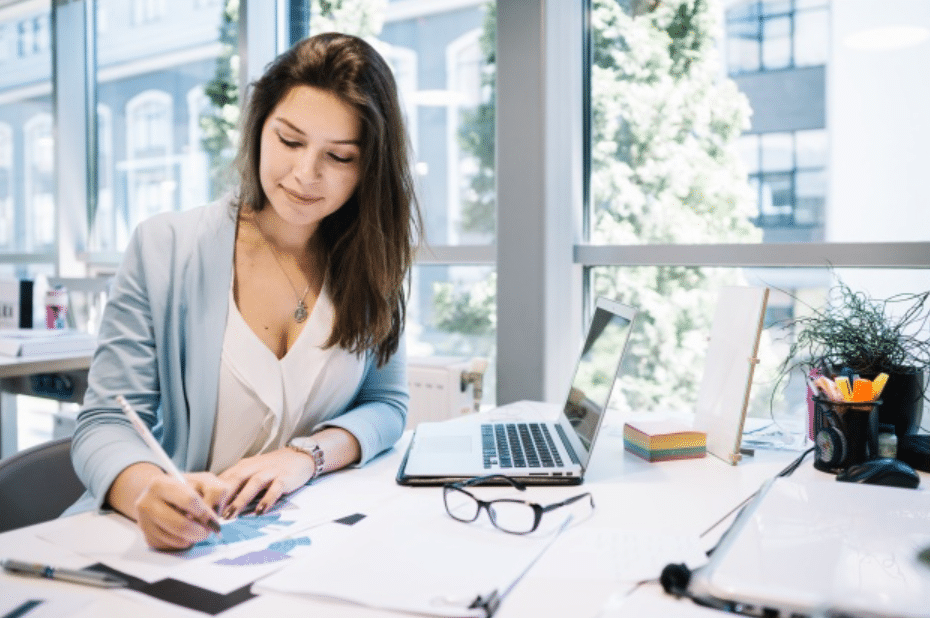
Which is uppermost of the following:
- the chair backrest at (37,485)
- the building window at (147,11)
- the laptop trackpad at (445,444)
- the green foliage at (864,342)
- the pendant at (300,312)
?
the building window at (147,11)

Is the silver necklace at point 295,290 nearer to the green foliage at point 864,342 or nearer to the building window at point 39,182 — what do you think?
the green foliage at point 864,342

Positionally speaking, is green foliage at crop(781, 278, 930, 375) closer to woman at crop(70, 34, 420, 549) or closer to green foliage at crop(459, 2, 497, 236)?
woman at crop(70, 34, 420, 549)

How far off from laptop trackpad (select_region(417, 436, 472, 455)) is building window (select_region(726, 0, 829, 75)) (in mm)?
1396

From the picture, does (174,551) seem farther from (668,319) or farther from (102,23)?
(102,23)

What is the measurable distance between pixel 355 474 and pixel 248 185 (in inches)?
22.7

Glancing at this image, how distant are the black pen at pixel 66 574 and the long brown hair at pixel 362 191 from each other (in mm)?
625

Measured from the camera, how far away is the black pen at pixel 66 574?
2.54 ft

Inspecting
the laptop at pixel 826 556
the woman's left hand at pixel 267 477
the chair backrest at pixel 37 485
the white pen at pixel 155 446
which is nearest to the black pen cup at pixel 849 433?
the laptop at pixel 826 556

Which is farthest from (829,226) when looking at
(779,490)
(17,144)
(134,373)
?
(17,144)

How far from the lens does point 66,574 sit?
783mm

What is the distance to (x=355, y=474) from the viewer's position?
4.05ft

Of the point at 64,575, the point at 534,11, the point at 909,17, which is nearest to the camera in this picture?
the point at 64,575

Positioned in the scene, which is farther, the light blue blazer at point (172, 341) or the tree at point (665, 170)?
the tree at point (665, 170)

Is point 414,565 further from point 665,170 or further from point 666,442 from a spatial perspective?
point 665,170
